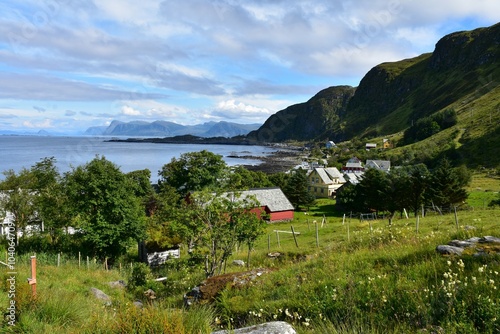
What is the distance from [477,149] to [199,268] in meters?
120

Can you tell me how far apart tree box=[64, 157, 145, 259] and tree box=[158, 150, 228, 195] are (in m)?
32.8

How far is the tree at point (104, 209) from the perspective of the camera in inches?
1102

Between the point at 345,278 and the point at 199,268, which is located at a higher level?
the point at 345,278

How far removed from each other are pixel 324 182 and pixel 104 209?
68.3 meters

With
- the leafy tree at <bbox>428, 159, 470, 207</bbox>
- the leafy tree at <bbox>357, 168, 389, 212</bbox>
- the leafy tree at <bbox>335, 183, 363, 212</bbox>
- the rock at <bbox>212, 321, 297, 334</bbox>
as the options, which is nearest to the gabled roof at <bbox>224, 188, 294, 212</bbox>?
the leafy tree at <bbox>335, 183, 363, 212</bbox>

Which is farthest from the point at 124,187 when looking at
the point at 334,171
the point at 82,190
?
the point at 334,171

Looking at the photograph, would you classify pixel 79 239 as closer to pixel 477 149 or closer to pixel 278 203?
pixel 278 203

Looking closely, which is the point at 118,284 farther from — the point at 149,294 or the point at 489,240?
the point at 489,240

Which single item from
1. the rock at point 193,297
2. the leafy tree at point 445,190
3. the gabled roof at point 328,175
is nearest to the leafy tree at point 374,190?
the leafy tree at point 445,190

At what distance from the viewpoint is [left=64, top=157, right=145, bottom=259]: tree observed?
91.9 ft

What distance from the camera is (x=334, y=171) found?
303 ft

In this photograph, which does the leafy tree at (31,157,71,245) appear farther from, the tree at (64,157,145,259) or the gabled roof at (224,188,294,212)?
the gabled roof at (224,188,294,212)

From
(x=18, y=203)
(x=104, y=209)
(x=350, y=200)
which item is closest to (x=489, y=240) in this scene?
(x=104, y=209)

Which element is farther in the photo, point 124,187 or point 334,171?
point 334,171
